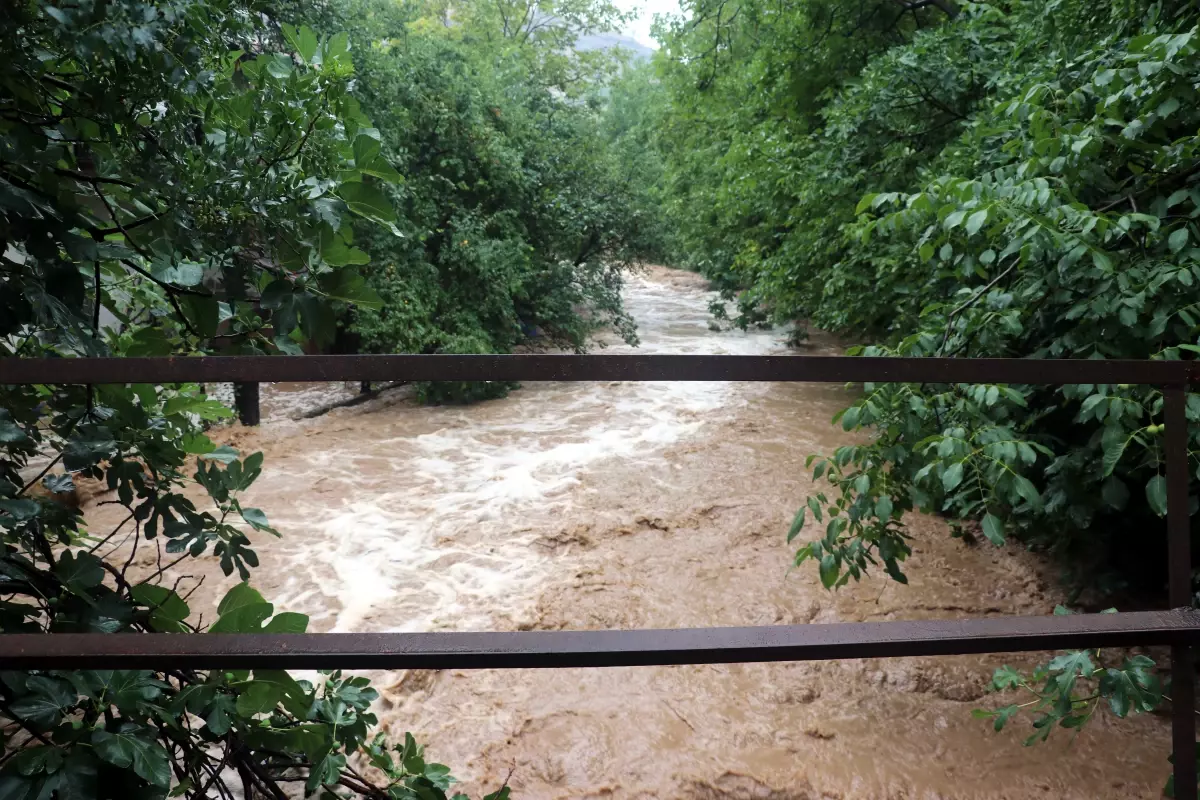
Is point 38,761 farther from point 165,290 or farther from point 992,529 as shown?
point 992,529

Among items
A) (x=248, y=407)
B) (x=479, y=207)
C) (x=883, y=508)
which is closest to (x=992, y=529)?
(x=883, y=508)

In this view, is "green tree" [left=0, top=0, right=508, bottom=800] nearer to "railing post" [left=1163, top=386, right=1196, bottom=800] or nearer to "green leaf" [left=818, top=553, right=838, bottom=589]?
"railing post" [left=1163, top=386, right=1196, bottom=800]

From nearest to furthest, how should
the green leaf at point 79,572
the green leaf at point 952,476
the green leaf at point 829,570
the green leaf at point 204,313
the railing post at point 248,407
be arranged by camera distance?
the green leaf at point 79,572
the green leaf at point 204,313
the green leaf at point 952,476
the green leaf at point 829,570
the railing post at point 248,407

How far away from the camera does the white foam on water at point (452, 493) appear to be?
5.37 metres

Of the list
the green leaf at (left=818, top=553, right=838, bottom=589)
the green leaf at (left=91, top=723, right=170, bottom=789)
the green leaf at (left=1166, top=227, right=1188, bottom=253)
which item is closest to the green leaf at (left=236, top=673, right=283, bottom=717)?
the green leaf at (left=91, top=723, right=170, bottom=789)

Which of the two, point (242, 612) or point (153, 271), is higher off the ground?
point (153, 271)

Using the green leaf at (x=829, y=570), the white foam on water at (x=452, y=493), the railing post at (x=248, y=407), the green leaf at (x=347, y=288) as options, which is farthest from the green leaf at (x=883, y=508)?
the railing post at (x=248, y=407)

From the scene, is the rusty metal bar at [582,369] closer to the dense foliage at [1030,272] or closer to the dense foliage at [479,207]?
the dense foliage at [1030,272]

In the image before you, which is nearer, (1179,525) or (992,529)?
(1179,525)

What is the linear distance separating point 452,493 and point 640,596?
2.69 metres

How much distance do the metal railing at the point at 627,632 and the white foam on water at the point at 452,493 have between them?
403 centimetres

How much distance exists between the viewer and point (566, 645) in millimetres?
1088

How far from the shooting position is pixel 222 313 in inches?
71.0

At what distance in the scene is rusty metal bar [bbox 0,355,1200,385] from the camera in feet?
3.43
